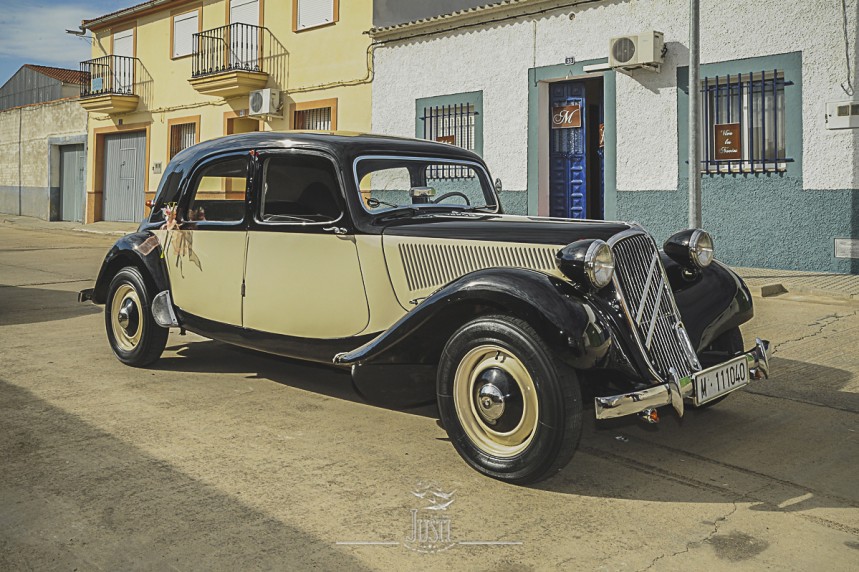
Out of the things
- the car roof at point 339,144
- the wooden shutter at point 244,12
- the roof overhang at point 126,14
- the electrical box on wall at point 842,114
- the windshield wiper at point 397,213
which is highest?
the roof overhang at point 126,14

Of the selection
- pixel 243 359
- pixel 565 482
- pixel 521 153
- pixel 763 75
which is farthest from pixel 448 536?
pixel 521 153

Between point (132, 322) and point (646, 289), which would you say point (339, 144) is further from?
point (132, 322)

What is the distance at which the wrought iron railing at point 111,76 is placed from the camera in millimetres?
22781

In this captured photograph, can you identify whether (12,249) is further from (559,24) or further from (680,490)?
(680,490)

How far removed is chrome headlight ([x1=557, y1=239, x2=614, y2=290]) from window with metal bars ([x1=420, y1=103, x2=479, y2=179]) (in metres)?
10.7

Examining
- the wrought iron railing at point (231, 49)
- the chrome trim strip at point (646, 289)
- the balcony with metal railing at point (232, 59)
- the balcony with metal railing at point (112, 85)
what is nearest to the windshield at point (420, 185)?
the chrome trim strip at point (646, 289)

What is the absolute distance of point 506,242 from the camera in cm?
382

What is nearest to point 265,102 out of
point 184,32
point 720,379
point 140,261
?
point 184,32

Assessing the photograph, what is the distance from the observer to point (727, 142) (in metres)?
11.3

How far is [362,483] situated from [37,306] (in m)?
6.02

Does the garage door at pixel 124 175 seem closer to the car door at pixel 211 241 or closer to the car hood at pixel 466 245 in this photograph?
the car door at pixel 211 241

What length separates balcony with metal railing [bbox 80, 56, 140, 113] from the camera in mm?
22323

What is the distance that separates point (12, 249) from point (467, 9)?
946cm

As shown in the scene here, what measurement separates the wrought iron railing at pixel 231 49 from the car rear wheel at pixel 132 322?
546 inches
